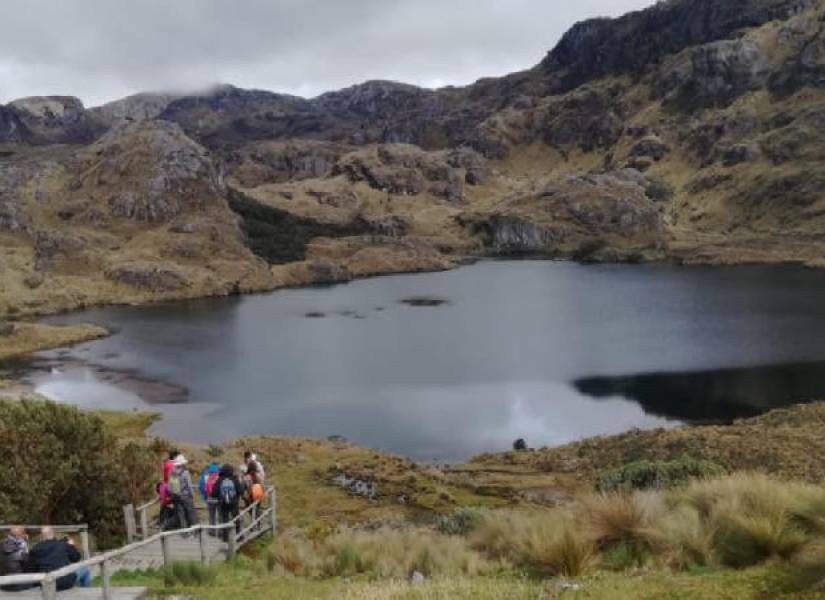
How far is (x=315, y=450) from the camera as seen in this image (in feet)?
177

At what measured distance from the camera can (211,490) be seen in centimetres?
2267

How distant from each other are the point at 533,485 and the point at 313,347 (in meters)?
59.6

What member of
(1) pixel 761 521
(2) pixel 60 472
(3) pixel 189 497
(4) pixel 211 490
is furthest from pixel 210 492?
(1) pixel 761 521

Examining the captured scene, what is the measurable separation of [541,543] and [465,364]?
7192cm

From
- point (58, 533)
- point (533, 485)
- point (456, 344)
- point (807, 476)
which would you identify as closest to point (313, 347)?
point (456, 344)

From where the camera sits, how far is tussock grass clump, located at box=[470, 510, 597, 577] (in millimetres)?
13758

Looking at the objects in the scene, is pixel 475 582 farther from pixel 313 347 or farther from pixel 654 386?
pixel 313 347

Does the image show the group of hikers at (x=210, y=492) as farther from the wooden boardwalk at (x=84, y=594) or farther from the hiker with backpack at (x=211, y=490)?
the wooden boardwalk at (x=84, y=594)

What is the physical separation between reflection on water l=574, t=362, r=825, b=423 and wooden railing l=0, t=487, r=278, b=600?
147ft

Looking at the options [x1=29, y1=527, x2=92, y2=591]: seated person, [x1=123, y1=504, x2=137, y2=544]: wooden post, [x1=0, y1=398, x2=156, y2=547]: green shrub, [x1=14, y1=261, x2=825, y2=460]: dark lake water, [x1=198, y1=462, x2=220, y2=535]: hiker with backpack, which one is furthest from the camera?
[x1=14, y1=261, x2=825, y2=460]: dark lake water

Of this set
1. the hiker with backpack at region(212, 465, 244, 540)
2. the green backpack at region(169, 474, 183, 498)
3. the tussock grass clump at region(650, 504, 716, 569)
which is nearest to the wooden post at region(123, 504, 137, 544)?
the green backpack at region(169, 474, 183, 498)

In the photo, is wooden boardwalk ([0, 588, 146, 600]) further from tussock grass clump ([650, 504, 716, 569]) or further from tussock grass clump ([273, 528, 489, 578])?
tussock grass clump ([650, 504, 716, 569])

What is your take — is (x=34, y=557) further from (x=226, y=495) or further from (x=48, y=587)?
(x=226, y=495)

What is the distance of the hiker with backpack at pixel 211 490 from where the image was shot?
73.5 feet
